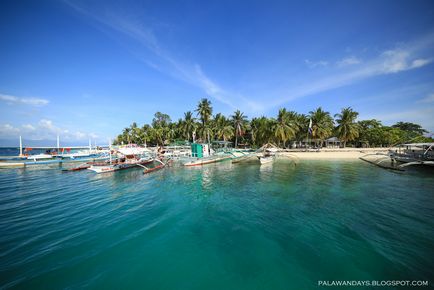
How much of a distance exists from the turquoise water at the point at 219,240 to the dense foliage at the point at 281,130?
35328 millimetres

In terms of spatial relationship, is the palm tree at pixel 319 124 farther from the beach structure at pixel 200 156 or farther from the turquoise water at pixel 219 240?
the turquoise water at pixel 219 240

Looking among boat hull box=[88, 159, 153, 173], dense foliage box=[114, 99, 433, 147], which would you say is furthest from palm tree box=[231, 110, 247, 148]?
boat hull box=[88, 159, 153, 173]

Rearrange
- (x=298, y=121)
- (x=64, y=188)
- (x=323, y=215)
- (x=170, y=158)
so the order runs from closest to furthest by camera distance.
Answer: (x=323, y=215), (x=64, y=188), (x=170, y=158), (x=298, y=121)

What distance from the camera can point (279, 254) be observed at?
682cm

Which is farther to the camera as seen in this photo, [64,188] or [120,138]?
[120,138]

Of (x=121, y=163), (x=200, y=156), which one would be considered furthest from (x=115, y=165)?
(x=200, y=156)

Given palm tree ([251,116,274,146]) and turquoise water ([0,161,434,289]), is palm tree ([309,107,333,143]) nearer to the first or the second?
palm tree ([251,116,274,146])

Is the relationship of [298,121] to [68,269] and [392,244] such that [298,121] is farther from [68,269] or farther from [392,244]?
[68,269]

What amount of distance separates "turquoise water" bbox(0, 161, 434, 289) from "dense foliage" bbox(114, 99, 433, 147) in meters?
35.3

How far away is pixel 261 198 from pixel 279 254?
683 cm

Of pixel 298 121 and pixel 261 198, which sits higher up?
pixel 298 121

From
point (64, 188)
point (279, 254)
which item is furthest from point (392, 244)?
point (64, 188)

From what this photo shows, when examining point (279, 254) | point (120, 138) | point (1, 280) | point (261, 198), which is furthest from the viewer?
point (120, 138)

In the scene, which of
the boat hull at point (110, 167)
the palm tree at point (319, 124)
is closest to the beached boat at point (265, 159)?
the boat hull at point (110, 167)
